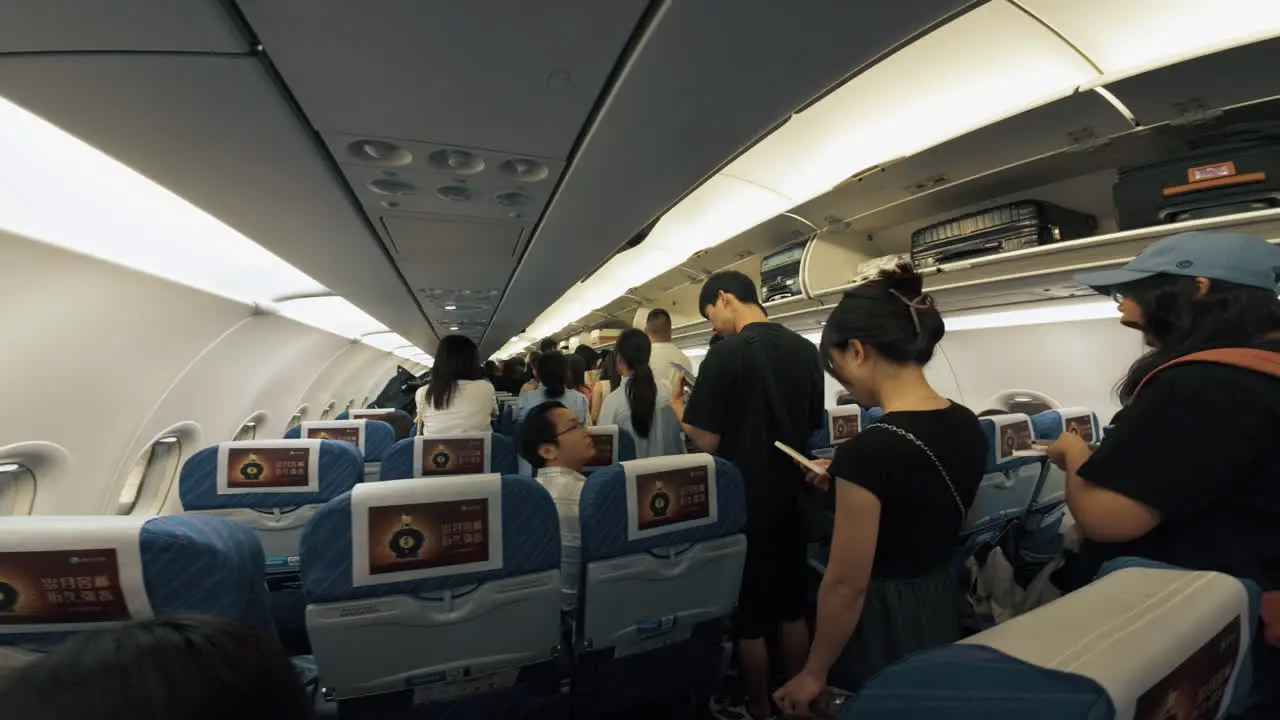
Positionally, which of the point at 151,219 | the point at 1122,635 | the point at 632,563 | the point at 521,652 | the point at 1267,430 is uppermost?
the point at 151,219

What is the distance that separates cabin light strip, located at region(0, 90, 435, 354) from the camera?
5.69 ft

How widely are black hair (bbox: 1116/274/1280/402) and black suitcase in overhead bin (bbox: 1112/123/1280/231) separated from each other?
112 centimetres

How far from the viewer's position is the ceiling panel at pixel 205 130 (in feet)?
3.59

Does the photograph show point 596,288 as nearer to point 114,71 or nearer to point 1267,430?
point 114,71

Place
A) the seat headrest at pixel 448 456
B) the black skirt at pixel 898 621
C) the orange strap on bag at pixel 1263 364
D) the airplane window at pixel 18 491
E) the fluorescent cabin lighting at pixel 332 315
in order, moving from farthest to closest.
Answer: the fluorescent cabin lighting at pixel 332 315
the seat headrest at pixel 448 456
the airplane window at pixel 18 491
the black skirt at pixel 898 621
the orange strap on bag at pixel 1263 364

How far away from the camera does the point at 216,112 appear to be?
51.3 inches

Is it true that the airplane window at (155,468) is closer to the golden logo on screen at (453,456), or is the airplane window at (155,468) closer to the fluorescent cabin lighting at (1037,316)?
the golden logo on screen at (453,456)

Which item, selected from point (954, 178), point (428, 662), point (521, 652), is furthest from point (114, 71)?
point (954, 178)

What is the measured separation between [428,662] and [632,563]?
0.71 m

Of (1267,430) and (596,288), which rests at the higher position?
(596,288)

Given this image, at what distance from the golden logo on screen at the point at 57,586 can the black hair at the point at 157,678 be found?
0.96 meters

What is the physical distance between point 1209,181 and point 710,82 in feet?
6.85

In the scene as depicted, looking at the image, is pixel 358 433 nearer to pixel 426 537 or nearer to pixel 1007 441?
pixel 426 537

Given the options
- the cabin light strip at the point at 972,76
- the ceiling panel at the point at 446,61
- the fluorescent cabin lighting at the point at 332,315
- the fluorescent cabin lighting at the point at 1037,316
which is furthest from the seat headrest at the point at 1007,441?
the fluorescent cabin lighting at the point at 332,315
